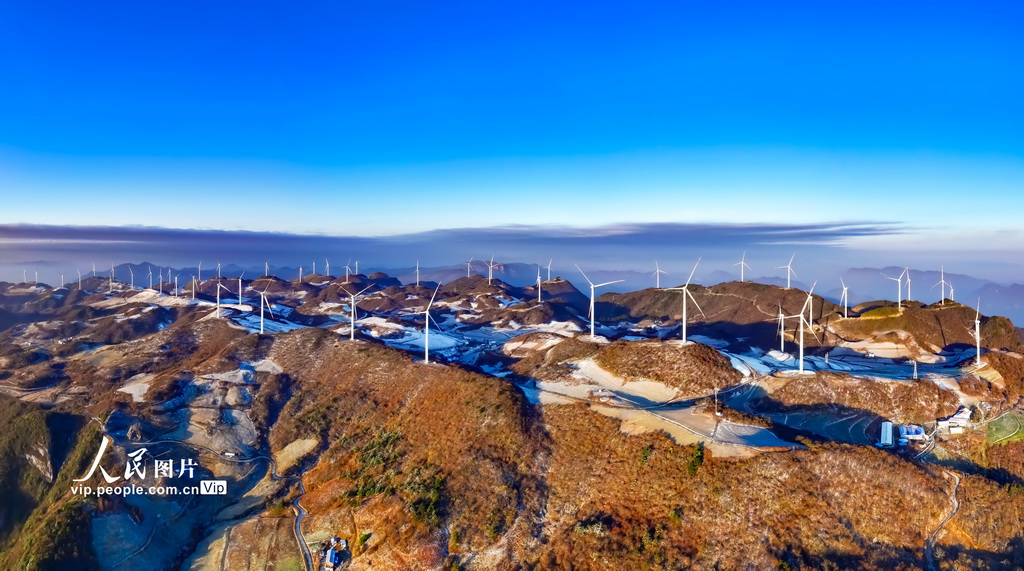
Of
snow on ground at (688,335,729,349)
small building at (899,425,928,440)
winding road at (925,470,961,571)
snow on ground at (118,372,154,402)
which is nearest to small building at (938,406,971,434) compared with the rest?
small building at (899,425,928,440)

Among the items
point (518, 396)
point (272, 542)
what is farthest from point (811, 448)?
point (272, 542)

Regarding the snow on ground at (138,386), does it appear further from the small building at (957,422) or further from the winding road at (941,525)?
the small building at (957,422)

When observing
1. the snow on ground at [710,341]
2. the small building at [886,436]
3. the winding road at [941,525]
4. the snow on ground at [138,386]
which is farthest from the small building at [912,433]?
the snow on ground at [138,386]

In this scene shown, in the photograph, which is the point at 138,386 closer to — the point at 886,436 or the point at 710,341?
the point at 886,436

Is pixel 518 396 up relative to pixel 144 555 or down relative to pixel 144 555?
up

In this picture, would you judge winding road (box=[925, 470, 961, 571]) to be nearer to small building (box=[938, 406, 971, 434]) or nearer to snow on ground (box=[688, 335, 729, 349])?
small building (box=[938, 406, 971, 434])

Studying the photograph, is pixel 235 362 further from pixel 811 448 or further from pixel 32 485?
pixel 811 448
